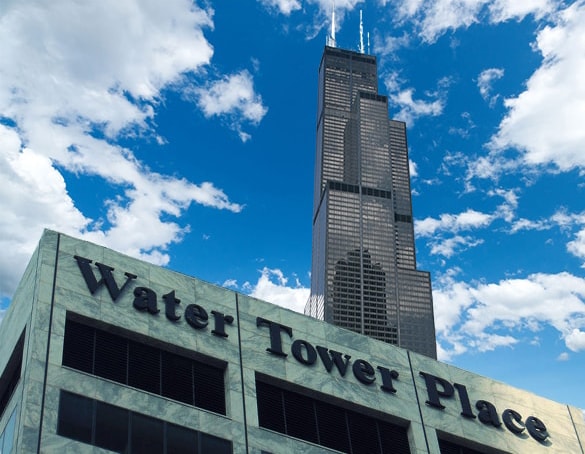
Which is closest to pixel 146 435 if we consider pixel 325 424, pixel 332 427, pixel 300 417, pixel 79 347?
pixel 79 347

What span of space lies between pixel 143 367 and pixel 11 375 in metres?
7.29

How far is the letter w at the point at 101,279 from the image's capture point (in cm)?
4091

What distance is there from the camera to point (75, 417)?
117 ft

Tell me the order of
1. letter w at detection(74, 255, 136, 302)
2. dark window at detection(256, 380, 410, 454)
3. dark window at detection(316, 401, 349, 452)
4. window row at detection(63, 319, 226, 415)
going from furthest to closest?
dark window at detection(316, 401, 349, 452) < dark window at detection(256, 380, 410, 454) < letter w at detection(74, 255, 136, 302) < window row at detection(63, 319, 226, 415)

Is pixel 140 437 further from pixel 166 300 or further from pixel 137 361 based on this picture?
pixel 166 300

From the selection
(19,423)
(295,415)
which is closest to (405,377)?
(295,415)

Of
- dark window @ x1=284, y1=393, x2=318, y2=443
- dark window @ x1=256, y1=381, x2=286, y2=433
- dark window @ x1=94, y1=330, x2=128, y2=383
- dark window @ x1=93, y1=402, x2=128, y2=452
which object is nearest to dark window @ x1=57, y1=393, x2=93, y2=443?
dark window @ x1=93, y1=402, x2=128, y2=452

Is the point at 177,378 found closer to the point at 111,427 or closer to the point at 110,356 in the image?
the point at 110,356

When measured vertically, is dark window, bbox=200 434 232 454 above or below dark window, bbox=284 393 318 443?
below

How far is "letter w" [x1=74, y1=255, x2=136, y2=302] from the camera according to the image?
134ft

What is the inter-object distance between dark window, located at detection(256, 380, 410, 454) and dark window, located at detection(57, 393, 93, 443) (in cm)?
1002

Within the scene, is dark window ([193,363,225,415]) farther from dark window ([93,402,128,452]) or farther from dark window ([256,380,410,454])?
dark window ([93,402,128,452])

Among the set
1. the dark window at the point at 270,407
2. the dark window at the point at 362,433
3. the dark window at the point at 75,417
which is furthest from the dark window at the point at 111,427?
the dark window at the point at 362,433

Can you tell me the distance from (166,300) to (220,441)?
8.53 meters
